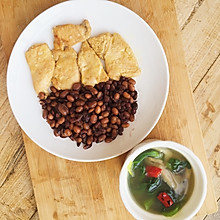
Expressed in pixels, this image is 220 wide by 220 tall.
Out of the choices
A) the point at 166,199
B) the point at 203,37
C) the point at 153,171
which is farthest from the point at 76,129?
the point at 203,37

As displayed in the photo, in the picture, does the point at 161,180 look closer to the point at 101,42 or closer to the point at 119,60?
the point at 119,60

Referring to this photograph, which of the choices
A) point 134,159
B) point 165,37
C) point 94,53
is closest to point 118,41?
point 94,53

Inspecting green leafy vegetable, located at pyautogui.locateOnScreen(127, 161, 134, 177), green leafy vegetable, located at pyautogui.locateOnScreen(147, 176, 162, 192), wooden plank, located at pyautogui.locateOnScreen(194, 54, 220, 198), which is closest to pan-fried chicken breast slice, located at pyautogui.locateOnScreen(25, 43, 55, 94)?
green leafy vegetable, located at pyautogui.locateOnScreen(127, 161, 134, 177)

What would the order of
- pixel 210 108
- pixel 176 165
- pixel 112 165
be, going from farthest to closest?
pixel 210 108 < pixel 112 165 < pixel 176 165

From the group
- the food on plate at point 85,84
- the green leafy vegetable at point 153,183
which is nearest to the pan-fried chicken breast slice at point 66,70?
the food on plate at point 85,84

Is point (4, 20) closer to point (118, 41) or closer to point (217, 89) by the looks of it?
point (118, 41)

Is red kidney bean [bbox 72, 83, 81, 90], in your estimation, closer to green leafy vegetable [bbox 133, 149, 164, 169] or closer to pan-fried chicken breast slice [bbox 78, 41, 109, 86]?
pan-fried chicken breast slice [bbox 78, 41, 109, 86]

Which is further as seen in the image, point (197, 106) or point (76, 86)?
point (197, 106)
